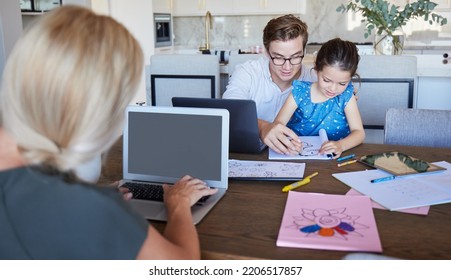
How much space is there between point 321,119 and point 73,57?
1.36 metres

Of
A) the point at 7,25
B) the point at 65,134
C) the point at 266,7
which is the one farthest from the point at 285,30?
the point at 266,7

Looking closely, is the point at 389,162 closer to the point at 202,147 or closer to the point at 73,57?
the point at 202,147

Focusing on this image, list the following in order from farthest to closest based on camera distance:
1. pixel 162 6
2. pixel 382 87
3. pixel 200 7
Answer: pixel 200 7, pixel 162 6, pixel 382 87

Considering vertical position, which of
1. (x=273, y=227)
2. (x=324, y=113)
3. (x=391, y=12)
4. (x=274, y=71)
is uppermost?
(x=391, y=12)

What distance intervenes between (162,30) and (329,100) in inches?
169

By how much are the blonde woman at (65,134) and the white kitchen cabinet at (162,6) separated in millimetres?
5098

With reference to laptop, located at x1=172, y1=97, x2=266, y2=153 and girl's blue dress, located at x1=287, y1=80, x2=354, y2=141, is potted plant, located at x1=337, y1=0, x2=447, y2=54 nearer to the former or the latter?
girl's blue dress, located at x1=287, y1=80, x2=354, y2=141

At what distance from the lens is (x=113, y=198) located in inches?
28.7

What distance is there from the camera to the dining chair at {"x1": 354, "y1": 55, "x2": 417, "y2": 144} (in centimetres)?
244

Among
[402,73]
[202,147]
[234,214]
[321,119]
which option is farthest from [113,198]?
[402,73]

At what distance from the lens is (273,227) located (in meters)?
1.00

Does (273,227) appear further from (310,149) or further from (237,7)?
(237,7)

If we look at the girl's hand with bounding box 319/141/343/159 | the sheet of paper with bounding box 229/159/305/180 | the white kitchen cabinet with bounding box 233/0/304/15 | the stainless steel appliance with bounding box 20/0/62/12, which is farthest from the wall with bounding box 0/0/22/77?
the white kitchen cabinet with bounding box 233/0/304/15

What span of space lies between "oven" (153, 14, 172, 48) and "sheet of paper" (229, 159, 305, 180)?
14.6 feet
